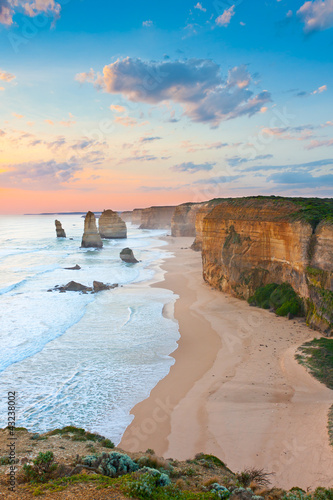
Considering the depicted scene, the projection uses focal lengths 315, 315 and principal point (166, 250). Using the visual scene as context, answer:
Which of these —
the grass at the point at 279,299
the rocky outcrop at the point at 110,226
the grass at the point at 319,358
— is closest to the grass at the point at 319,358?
the grass at the point at 319,358

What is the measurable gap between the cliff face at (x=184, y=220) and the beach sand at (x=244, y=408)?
205 ft

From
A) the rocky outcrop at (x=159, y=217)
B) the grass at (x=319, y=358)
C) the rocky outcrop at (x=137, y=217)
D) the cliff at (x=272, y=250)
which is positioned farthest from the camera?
the rocky outcrop at (x=137, y=217)

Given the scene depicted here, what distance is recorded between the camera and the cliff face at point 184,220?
78.4 metres

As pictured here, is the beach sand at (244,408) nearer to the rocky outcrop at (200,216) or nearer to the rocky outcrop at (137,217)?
the rocky outcrop at (200,216)

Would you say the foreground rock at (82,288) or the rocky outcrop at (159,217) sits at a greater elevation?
the rocky outcrop at (159,217)

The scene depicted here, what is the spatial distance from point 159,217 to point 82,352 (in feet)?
359

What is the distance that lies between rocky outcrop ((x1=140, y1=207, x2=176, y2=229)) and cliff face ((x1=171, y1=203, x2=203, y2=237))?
40716mm

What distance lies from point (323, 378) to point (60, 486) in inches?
380

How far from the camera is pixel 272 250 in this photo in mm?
21297

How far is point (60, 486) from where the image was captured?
16.5 ft

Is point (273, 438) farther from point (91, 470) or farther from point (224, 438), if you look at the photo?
point (91, 470)

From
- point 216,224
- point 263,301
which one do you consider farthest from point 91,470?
point 216,224

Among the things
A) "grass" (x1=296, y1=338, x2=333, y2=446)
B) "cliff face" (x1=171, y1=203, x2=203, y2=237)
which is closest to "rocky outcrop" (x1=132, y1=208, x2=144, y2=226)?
"cliff face" (x1=171, y1=203, x2=203, y2=237)

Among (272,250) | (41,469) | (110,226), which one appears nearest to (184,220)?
(110,226)
